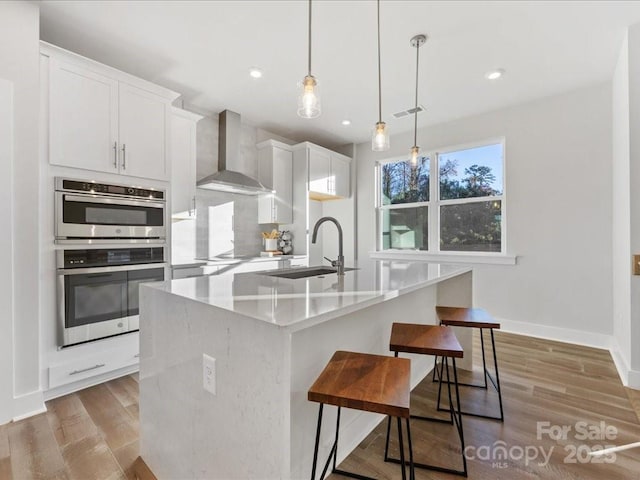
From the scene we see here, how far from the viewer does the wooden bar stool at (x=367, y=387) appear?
99cm

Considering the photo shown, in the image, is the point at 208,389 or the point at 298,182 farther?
the point at 298,182

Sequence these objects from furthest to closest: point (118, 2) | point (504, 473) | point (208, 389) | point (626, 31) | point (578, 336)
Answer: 1. point (578, 336)
2. point (626, 31)
3. point (118, 2)
4. point (504, 473)
5. point (208, 389)

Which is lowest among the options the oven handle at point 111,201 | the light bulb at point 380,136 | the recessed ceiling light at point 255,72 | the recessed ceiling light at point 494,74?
the oven handle at point 111,201

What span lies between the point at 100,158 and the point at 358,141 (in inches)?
145

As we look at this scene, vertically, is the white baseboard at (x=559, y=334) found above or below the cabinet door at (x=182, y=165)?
below

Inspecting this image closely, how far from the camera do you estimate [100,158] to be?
2439 mm

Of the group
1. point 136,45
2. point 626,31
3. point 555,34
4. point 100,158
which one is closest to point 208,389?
point 100,158

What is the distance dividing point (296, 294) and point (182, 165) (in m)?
2.55

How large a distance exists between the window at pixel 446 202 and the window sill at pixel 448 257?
0.33ft

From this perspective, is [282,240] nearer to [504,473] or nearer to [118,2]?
[118,2]

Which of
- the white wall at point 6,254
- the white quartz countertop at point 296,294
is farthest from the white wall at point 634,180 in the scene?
the white wall at point 6,254

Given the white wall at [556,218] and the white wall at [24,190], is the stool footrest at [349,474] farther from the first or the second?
the white wall at [556,218]

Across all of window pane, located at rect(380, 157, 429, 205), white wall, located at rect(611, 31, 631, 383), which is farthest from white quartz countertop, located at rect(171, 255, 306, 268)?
white wall, located at rect(611, 31, 631, 383)

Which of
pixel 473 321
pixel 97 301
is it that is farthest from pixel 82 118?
pixel 473 321
